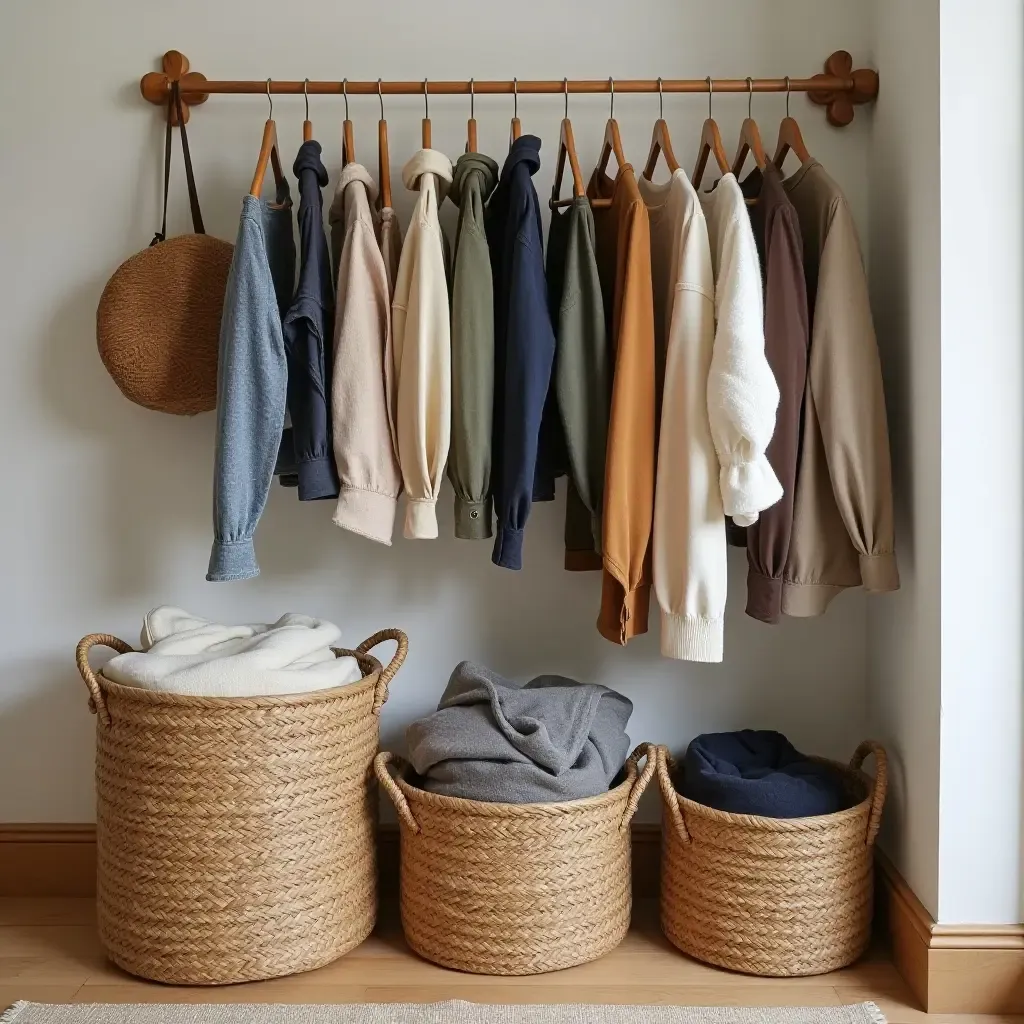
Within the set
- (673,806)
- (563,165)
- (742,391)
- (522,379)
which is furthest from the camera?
(563,165)

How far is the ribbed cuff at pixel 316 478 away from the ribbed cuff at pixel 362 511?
0.03 metres

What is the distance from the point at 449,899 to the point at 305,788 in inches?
12.3

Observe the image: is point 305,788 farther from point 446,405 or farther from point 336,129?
point 336,129

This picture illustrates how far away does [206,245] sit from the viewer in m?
1.99

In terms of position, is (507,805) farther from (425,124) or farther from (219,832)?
(425,124)

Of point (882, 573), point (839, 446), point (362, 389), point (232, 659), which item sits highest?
point (362, 389)

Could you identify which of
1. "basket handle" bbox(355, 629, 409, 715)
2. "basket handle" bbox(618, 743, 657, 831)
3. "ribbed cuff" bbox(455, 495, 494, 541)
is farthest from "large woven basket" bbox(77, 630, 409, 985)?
"basket handle" bbox(618, 743, 657, 831)

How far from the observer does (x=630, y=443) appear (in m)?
1.79

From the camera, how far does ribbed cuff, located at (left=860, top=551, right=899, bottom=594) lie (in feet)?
5.85

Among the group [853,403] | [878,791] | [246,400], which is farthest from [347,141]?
[878,791]

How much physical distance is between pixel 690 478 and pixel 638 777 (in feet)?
1.90

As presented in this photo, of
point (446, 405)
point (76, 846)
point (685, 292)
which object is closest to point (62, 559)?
point (76, 846)

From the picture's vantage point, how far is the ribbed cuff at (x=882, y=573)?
1.78 m

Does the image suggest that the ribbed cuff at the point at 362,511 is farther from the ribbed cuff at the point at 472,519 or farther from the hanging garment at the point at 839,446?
the hanging garment at the point at 839,446
